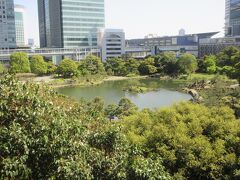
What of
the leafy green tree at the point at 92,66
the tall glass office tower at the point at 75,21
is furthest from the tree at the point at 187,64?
the tall glass office tower at the point at 75,21

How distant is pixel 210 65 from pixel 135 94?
532 inches

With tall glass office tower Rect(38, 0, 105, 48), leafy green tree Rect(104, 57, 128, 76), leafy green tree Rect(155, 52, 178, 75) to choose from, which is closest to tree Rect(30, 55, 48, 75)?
leafy green tree Rect(104, 57, 128, 76)

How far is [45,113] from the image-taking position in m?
4.65

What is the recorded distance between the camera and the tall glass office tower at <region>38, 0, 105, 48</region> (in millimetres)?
50031

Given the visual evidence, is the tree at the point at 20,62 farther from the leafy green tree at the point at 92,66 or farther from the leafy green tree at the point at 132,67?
the leafy green tree at the point at 132,67

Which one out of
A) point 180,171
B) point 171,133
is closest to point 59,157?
point 180,171

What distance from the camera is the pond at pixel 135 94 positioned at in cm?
2281

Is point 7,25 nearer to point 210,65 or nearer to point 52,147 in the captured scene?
point 210,65

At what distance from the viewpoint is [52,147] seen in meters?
4.21

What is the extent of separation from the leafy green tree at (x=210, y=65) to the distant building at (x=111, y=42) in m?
16.1

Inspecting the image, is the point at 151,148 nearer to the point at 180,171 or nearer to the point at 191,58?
the point at 180,171

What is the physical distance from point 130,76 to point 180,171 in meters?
31.7

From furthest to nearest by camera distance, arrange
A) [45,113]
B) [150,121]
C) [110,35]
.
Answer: [110,35], [150,121], [45,113]

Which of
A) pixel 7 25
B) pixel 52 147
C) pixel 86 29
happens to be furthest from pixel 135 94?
pixel 7 25
